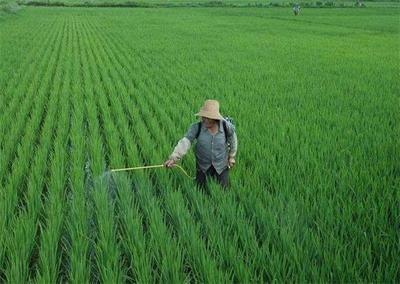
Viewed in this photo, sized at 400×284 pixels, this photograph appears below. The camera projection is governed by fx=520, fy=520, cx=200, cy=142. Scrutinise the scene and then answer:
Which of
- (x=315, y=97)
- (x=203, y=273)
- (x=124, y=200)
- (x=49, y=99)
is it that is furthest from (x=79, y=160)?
(x=315, y=97)

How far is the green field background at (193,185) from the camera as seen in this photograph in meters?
2.93

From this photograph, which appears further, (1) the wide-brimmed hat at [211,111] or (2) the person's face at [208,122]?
(2) the person's face at [208,122]

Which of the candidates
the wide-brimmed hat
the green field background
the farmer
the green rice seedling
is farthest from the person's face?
the green rice seedling

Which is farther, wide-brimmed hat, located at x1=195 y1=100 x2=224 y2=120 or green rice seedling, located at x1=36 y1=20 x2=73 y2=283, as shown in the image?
wide-brimmed hat, located at x1=195 y1=100 x2=224 y2=120

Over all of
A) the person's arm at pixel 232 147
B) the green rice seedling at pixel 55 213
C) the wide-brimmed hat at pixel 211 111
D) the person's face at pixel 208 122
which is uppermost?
the wide-brimmed hat at pixel 211 111

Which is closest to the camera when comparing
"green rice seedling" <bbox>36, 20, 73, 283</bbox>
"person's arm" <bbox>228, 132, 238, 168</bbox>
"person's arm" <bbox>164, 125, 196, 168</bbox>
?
"green rice seedling" <bbox>36, 20, 73, 283</bbox>

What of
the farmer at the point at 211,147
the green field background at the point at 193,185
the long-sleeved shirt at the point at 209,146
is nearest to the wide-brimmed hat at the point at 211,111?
the farmer at the point at 211,147

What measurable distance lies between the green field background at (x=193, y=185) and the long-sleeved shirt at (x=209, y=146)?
0.21 m

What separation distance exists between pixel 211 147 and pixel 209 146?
19 millimetres

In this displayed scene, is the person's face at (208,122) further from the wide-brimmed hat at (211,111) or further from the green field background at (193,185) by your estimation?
the green field background at (193,185)

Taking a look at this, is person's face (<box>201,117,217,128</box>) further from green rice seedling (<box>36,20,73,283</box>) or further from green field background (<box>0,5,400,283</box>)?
green rice seedling (<box>36,20,73,283</box>)

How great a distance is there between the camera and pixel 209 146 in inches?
155

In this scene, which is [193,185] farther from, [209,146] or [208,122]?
[208,122]

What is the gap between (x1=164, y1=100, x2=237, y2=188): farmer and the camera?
392 cm
